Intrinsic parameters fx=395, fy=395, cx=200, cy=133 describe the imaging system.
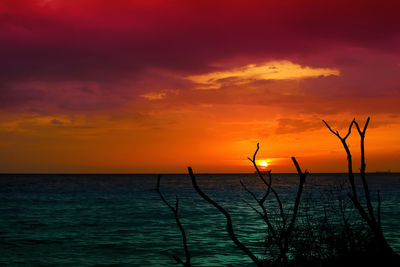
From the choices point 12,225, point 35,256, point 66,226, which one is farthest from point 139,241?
point 12,225

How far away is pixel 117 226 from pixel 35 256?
11.4 metres

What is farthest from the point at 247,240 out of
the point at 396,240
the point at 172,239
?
the point at 396,240

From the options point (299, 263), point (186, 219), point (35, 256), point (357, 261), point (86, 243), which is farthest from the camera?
point (186, 219)

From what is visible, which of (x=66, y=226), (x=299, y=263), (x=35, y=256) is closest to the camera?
(x=299, y=263)

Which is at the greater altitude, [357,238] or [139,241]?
[357,238]

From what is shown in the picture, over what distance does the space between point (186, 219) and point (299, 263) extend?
2421 centimetres

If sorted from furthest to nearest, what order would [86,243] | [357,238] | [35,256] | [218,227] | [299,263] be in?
1. [218,227]
2. [86,243]
3. [35,256]
4. [299,263]
5. [357,238]

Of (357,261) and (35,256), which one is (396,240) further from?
(35,256)

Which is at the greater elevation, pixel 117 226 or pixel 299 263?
pixel 299 263

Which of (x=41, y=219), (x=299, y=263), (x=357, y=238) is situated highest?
(x=357, y=238)

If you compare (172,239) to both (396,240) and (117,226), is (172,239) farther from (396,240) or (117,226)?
(396,240)

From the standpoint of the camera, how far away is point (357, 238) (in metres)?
10.8

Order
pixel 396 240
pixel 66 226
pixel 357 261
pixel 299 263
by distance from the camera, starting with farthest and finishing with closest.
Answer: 1. pixel 66 226
2. pixel 396 240
3. pixel 299 263
4. pixel 357 261

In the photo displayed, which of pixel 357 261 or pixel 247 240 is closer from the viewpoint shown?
pixel 357 261
